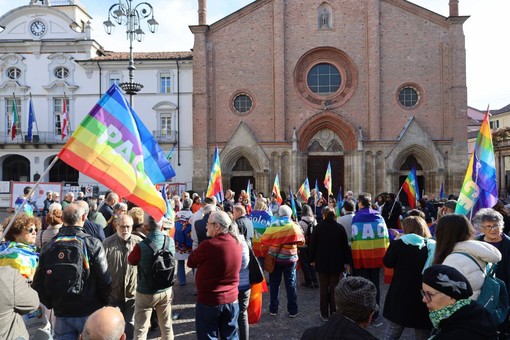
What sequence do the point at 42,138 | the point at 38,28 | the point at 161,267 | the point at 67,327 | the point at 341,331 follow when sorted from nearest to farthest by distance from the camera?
the point at 341,331 → the point at 67,327 → the point at 161,267 → the point at 42,138 → the point at 38,28

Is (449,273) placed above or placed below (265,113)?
below

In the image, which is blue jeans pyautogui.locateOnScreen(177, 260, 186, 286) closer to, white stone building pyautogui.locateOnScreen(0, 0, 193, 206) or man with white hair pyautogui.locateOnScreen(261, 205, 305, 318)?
man with white hair pyautogui.locateOnScreen(261, 205, 305, 318)

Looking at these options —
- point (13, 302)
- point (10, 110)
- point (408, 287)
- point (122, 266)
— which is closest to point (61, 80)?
point (10, 110)

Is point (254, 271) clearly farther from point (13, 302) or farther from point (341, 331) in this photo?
point (341, 331)

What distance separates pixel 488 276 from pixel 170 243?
3.52 metres

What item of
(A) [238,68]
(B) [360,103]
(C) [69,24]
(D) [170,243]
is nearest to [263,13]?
(A) [238,68]

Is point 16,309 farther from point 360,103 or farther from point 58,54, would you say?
point 58,54

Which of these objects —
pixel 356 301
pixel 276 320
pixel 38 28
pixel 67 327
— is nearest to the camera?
pixel 356 301

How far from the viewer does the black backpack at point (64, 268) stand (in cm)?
411

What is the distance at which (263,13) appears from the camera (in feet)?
85.6

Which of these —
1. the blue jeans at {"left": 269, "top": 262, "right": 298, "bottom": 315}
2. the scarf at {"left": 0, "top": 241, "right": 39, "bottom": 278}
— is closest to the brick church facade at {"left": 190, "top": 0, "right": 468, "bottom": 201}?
the blue jeans at {"left": 269, "top": 262, "right": 298, "bottom": 315}

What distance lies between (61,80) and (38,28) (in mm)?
4024

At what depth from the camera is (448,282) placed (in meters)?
2.69

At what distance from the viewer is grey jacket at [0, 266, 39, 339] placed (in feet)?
10.4
